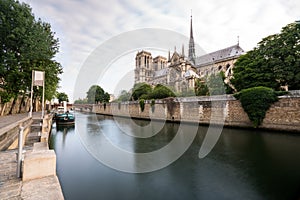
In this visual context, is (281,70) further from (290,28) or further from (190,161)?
(190,161)

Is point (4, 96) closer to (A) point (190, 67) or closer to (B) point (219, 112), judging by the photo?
(B) point (219, 112)

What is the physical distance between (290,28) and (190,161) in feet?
56.7

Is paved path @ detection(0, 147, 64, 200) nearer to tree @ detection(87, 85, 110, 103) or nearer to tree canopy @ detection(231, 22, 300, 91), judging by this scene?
tree canopy @ detection(231, 22, 300, 91)

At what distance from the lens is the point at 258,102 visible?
14203 mm

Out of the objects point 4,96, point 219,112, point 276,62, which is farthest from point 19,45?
point 276,62

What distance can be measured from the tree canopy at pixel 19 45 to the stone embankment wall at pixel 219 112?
15418mm

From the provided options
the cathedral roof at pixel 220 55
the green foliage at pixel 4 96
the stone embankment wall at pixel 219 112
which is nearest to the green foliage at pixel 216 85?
the stone embankment wall at pixel 219 112

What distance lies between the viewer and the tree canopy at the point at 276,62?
14.9 metres

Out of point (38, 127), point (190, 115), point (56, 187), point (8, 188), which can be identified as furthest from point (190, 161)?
point (190, 115)

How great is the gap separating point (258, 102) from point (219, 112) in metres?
4.05

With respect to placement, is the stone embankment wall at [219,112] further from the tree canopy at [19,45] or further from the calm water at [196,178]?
the tree canopy at [19,45]

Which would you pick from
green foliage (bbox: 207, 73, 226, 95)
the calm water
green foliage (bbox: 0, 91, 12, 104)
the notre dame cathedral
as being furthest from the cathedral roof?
green foliage (bbox: 0, 91, 12, 104)

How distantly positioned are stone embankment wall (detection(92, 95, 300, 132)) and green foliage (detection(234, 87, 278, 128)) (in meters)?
0.42

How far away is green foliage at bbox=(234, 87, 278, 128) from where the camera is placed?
14.0 m
